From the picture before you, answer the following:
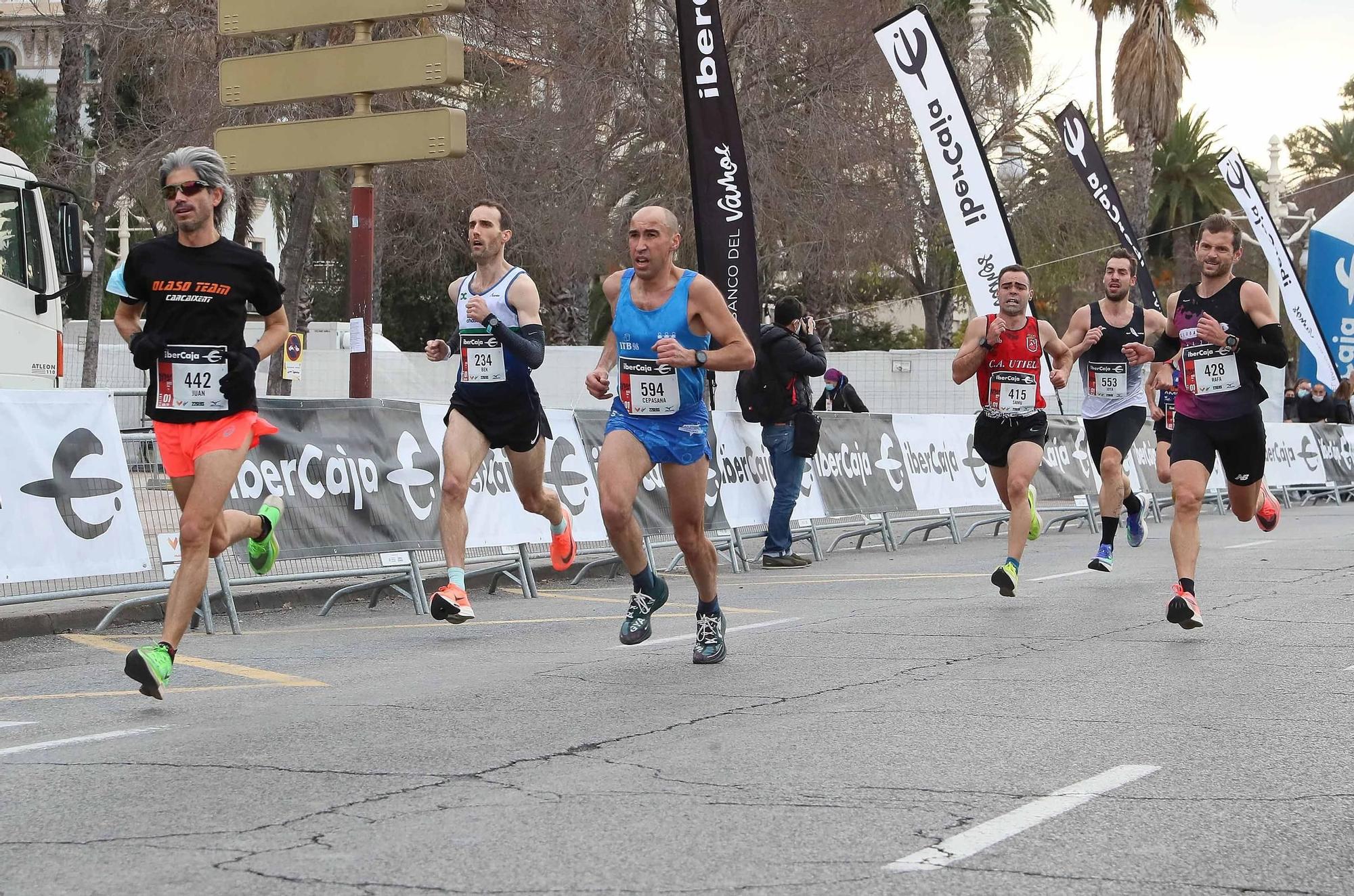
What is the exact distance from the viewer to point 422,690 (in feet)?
22.8

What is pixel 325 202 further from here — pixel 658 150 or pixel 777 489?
pixel 777 489

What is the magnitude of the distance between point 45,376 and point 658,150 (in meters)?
14.5

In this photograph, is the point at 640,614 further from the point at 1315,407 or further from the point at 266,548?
the point at 1315,407

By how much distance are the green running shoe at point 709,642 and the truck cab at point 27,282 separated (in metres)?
8.60

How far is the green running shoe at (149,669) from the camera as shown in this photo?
6402mm

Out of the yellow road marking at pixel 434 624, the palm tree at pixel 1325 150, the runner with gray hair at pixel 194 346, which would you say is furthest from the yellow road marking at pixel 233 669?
the palm tree at pixel 1325 150

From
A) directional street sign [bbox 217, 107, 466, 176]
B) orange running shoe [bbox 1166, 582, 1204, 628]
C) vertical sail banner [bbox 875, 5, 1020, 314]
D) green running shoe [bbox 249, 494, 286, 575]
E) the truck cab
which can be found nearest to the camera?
green running shoe [bbox 249, 494, 286, 575]

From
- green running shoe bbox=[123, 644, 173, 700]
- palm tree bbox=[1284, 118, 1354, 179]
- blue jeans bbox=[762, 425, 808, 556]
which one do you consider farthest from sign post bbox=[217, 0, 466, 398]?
palm tree bbox=[1284, 118, 1354, 179]

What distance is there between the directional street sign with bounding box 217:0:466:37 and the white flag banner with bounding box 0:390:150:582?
549 cm

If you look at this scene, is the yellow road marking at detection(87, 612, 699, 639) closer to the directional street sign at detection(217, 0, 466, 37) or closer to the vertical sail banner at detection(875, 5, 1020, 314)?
the directional street sign at detection(217, 0, 466, 37)

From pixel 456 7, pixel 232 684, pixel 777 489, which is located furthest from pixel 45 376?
pixel 232 684

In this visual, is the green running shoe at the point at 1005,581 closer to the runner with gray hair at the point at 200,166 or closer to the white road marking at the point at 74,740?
the runner with gray hair at the point at 200,166

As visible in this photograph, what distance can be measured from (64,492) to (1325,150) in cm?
7505

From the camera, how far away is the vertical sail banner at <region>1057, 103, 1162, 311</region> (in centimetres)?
2114
